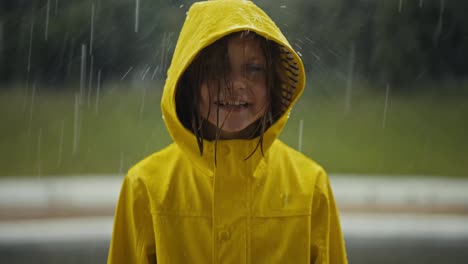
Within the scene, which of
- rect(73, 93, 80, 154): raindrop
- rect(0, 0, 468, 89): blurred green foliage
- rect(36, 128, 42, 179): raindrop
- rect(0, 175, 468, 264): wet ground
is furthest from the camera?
rect(73, 93, 80, 154): raindrop

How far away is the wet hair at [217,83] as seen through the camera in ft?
2.95

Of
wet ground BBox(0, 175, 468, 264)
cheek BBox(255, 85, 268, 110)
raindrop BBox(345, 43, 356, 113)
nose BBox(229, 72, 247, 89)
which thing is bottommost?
wet ground BBox(0, 175, 468, 264)

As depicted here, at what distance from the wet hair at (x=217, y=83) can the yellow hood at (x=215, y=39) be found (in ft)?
0.05

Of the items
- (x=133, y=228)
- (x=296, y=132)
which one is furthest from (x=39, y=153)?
(x=133, y=228)

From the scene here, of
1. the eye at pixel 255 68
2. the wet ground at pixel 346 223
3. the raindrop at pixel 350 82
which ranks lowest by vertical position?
the wet ground at pixel 346 223

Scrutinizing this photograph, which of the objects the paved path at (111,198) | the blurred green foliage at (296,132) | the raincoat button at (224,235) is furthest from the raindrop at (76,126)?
the raincoat button at (224,235)

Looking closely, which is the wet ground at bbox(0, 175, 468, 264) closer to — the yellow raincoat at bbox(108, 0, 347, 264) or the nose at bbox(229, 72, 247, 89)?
the yellow raincoat at bbox(108, 0, 347, 264)

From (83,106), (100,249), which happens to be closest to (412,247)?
(100,249)

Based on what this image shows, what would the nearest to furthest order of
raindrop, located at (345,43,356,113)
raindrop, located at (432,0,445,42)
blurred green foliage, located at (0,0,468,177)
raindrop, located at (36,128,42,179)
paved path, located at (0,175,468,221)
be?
1. paved path, located at (0,175,468,221)
2. blurred green foliage, located at (0,0,468,177)
3. raindrop, located at (36,128,42,179)
4. raindrop, located at (345,43,356,113)
5. raindrop, located at (432,0,445,42)

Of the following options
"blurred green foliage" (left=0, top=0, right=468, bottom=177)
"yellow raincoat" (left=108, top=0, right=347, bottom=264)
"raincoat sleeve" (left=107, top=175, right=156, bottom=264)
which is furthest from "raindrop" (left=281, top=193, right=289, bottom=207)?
"blurred green foliage" (left=0, top=0, right=468, bottom=177)

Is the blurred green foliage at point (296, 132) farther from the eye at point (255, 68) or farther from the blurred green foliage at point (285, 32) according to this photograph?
the eye at point (255, 68)

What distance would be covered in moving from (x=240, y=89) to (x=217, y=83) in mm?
36

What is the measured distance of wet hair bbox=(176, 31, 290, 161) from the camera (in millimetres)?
899

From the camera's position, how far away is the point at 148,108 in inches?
164
